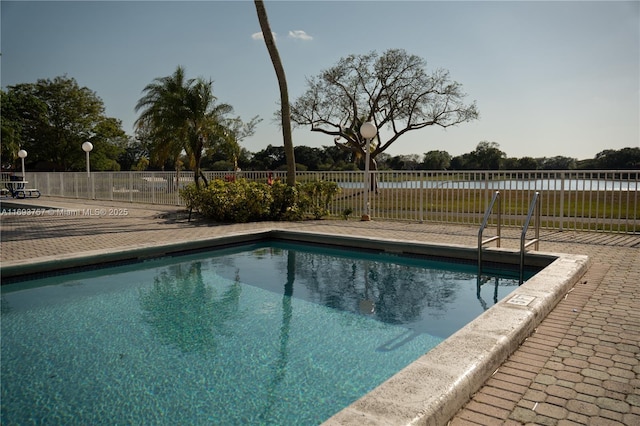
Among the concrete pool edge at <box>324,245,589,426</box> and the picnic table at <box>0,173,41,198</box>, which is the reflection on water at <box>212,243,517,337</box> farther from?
the picnic table at <box>0,173,41,198</box>

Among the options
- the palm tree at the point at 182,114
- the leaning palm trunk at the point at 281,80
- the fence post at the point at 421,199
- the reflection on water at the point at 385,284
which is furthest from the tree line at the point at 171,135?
the reflection on water at the point at 385,284

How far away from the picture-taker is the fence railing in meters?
9.24

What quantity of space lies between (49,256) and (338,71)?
1172 inches

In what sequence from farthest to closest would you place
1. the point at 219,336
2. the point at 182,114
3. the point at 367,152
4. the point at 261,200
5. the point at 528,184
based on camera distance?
the point at 182,114
the point at 261,200
the point at 367,152
the point at 528,184
the point at 219,336

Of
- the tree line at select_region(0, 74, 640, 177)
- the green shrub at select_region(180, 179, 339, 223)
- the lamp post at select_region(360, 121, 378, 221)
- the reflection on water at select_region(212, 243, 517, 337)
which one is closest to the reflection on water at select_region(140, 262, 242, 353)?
the reflection on water at select_region(212, 243, 517, 337)

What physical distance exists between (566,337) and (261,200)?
9634 mm

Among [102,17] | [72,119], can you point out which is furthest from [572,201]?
[72,119]

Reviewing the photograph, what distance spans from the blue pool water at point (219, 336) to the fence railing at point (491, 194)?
3.90m

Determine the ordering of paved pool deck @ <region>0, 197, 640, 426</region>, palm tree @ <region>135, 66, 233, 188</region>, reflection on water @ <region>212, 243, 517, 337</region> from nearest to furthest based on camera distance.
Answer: paved pool deck @ <region>0, 197, 640, 426</region> → reflection on water @ <region>212, 243, 517, 337</region> → palm tree @ <region>135, 66, 233, 188</region>

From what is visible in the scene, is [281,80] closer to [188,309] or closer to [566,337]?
[188,309]

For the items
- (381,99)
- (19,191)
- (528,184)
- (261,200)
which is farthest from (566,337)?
(381,99)

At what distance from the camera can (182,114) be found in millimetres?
15812

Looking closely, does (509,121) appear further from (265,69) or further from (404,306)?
(404,306)

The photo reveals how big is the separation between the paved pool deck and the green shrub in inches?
100
